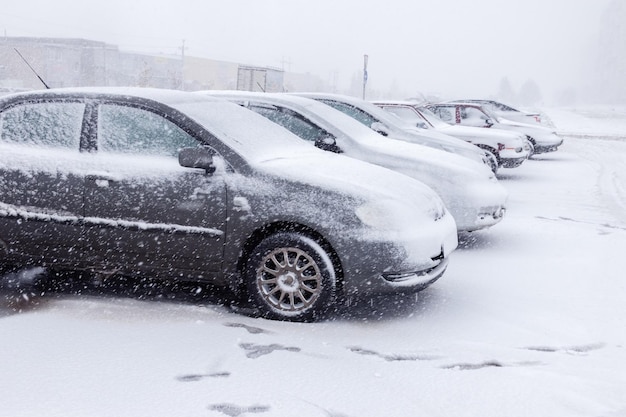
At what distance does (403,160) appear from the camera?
8070mm

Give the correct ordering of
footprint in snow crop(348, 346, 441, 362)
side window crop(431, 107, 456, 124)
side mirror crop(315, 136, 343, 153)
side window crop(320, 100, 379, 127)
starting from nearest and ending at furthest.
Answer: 1. footprint in snow crop(348, 346, 441, 362)
2. side mirror crop(315, 136, 343, 153)
3. side window crop(320, 100, 379, 127)
4. side window crop(431, 107, 456, 124)

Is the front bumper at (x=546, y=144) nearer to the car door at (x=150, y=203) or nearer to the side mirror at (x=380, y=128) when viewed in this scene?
the side mirror at (x=380, y=128)

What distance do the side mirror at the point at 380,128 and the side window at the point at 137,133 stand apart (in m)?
4.83

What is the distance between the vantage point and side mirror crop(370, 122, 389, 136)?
991 cm

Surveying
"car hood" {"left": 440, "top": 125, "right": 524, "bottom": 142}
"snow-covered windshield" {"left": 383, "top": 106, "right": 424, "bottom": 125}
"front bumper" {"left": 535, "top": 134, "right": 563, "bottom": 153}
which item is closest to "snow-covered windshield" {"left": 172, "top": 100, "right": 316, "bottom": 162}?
"snow-covered windshield" {"left": 383, "top": 106, "right": 424, "bottom": 125}

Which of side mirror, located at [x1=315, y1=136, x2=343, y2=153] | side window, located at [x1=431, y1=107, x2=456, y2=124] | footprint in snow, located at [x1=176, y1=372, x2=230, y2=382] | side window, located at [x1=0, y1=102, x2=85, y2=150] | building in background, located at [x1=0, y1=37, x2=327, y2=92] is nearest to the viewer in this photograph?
footprint in snow, located at [x1=176, y1=372, x2=230, y2=382]

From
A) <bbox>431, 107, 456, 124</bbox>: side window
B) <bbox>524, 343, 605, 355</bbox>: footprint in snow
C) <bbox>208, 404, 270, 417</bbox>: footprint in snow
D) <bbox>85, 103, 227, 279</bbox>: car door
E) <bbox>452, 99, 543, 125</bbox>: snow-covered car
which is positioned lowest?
<bbox>208, 404, 270, 417</bbox>: footprint in snow

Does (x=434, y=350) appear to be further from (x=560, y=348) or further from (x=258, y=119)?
(x=258, y=119)

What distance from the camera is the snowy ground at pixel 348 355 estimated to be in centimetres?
382

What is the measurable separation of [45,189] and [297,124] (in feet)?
10.1

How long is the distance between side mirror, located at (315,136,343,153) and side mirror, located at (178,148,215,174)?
2640 mm

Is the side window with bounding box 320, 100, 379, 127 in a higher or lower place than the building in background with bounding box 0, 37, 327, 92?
lower

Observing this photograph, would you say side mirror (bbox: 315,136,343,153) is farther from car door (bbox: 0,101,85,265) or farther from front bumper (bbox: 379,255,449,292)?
car door (bbox: 0,101,85,265)

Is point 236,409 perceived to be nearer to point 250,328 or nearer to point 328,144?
point 250,328
